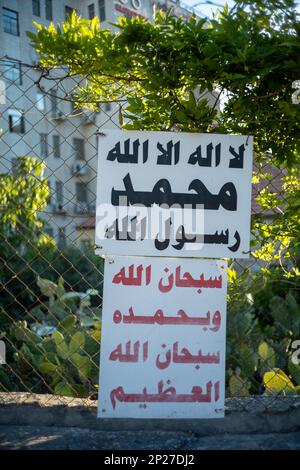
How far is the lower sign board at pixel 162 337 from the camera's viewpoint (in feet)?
7.34

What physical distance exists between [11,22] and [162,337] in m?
11.5

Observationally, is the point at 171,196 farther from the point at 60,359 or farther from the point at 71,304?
the point at 71,304

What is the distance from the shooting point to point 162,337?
225 cm

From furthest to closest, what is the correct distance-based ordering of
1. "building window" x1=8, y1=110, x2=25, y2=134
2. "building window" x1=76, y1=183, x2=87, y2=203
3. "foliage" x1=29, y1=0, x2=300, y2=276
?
"building window" x1=76, y1=183, x2=87, y2=203 → "building window" x1=8, y1=110, x2=25, y2=134 → "foliage" x1=29, y1=0, x2=300, y2=276

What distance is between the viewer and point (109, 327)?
2.23m

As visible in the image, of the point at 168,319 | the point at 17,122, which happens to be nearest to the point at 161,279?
the point at 168,319

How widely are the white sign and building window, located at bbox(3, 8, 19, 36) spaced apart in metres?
9.24

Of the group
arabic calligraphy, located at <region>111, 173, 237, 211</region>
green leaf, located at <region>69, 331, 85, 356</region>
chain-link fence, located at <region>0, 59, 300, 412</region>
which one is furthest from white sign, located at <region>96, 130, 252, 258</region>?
green leaf, located at <region>69, 331, 85, 356</region>

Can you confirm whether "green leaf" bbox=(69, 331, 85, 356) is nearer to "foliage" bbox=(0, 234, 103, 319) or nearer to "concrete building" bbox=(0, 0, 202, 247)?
"concrete building" bbox=(0, 0, 202, 247)

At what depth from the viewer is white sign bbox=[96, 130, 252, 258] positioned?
2221 mm

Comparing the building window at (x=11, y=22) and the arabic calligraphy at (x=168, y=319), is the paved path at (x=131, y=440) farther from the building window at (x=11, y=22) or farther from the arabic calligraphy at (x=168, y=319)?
the building window at (x=11, y=22)

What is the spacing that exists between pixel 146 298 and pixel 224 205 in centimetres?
51

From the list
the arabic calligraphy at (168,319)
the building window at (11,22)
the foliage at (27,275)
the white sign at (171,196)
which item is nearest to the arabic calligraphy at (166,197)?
the white sign at (171,196)

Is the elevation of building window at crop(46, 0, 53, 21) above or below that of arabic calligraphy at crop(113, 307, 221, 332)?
above
